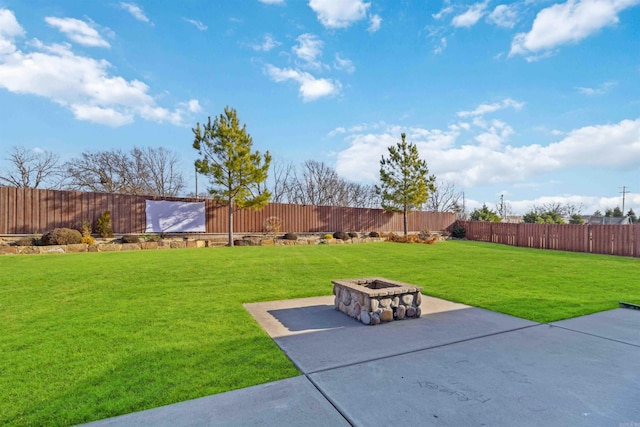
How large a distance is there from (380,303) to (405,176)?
708 inches

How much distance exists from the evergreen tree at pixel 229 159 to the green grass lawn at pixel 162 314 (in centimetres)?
681

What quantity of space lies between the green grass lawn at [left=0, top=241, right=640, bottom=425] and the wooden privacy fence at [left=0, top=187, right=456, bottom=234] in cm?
411

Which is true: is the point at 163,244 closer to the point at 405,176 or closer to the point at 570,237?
the point at 405,176

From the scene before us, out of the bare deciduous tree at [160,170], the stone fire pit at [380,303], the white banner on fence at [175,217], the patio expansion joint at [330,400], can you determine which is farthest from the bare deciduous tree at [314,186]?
the patio expansion joint at [330,400]

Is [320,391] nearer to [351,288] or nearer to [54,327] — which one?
[351,288]

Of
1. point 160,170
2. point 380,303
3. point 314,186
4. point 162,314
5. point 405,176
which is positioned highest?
point 160,170

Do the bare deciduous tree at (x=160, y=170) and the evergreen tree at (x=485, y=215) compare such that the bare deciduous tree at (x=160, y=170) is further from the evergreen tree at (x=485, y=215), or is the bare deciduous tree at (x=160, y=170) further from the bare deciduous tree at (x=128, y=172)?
the evergreen tree at (x=485, y=215)

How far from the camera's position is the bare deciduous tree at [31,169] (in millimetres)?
21266

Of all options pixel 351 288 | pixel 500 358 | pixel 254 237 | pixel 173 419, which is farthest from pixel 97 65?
pixel 500 358

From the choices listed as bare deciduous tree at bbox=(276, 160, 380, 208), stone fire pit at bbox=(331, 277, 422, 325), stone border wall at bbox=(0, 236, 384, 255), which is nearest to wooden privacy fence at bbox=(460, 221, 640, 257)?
stone border wall at bbox=(0, 236, 384, 255)

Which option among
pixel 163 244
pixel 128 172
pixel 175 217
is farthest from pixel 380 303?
pixel 128 172

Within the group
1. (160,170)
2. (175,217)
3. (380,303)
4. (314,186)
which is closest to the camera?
(380,303)

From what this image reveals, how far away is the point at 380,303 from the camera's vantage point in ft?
13.1

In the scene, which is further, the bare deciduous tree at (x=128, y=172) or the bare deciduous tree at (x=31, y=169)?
the bare deciduous tree at (x=128, y=172)
